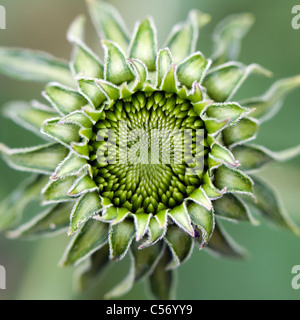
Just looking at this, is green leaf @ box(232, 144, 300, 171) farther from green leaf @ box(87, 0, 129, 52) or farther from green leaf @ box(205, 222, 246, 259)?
green leaf @ box(87, 0, 129, 52)

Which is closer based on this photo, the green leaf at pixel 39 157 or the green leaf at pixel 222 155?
the green leaf at pixel 222 155

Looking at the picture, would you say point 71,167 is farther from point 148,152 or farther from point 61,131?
point 148,152

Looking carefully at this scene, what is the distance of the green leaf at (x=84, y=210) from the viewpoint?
7.11ft

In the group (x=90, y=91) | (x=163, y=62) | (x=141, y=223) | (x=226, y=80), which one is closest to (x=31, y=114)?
(x=90, y=91)

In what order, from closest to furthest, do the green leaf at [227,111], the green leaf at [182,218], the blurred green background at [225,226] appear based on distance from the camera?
1. the green leaf at [182,218]
2. the green leaf at [227,111]
3. the blurred green background at [225,226]

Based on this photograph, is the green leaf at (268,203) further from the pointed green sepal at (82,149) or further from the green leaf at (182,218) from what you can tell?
the pointed green sepal at (82,149)

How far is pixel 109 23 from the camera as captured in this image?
Result: 9.20 feet

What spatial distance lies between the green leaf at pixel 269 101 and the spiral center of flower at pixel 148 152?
21.3 inches

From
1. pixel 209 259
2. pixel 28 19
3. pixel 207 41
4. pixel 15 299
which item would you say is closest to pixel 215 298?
pixel 209 259

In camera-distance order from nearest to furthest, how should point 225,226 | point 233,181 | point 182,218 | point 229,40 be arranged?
point 182,218
point 233,181
point 229,40
point 225,226

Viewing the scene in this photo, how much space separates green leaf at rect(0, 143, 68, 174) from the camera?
245 centimetres

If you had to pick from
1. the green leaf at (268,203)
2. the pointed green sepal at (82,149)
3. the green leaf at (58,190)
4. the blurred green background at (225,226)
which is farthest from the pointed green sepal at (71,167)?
the blurred green background at (225,226)

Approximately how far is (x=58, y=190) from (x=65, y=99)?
1.43 feet

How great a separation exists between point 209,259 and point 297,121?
1.33m
